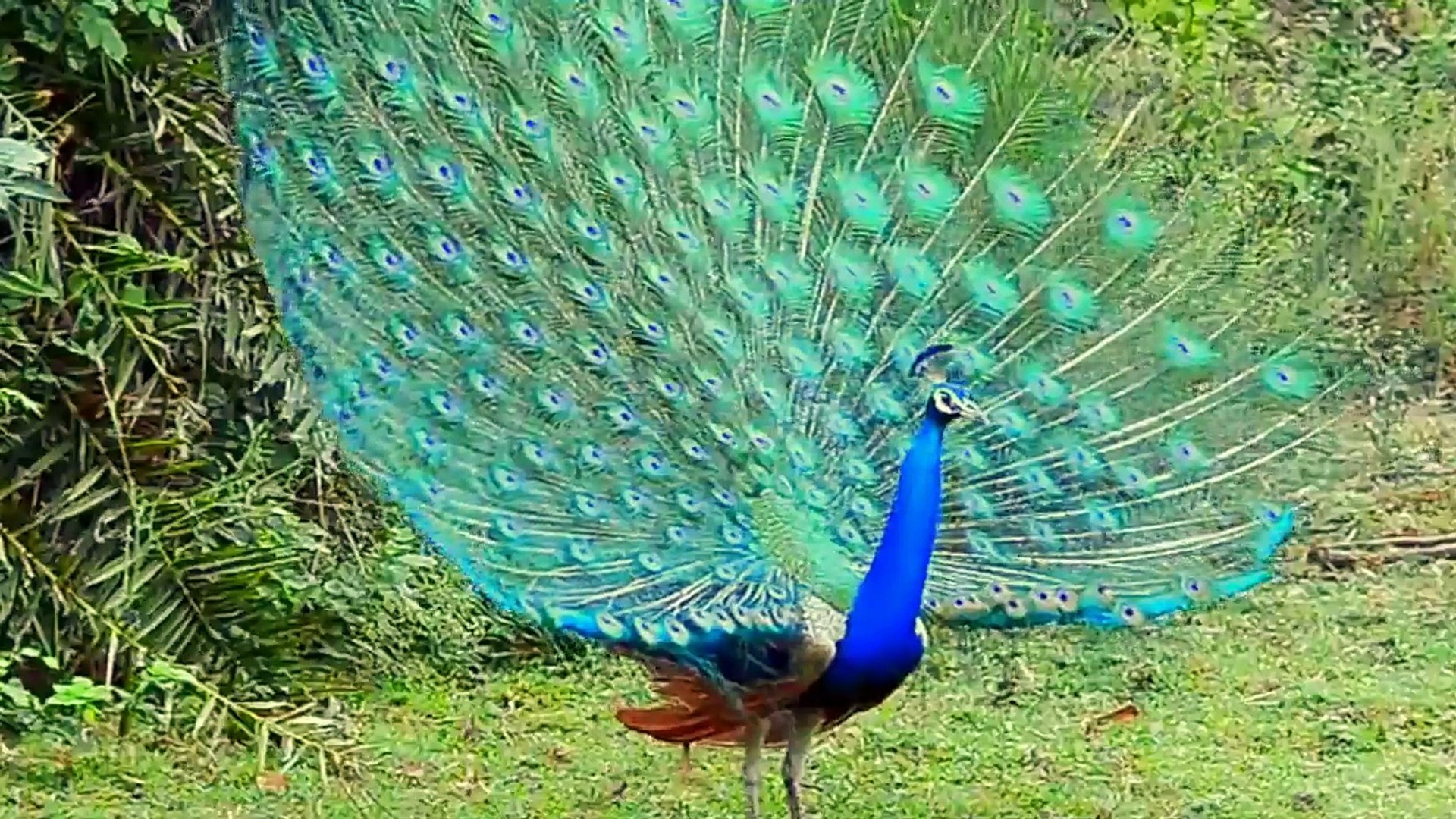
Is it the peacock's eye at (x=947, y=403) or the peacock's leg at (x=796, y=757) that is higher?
the peacock's eye at (x=947, y=403)

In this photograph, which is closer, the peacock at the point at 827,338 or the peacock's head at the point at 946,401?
the peacock's head at the point at 946,401

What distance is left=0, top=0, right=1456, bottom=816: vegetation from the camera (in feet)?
15.6

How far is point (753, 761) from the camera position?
4391 mm

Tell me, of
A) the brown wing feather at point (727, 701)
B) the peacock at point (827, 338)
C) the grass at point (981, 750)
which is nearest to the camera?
the brown wing feather at point (727, 701)

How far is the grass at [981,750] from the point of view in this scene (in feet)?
15.6

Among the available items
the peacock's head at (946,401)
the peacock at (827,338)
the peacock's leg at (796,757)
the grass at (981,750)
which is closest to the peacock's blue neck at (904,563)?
the peacock's head at (946,401)

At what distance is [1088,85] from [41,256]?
2.15 m

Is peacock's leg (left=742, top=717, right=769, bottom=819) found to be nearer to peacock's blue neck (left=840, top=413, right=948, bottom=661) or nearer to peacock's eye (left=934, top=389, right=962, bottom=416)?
peacock's blue neck (left=840, top=413, right=948, bottom=661)

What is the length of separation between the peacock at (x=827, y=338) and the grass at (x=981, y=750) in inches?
11.4

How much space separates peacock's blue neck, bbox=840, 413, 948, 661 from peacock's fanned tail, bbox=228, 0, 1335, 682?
14 cm

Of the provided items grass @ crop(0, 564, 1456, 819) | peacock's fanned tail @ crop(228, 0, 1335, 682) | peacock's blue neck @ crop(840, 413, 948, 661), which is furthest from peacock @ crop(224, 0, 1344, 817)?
grass @ crop(0, 564, 1456, 819)

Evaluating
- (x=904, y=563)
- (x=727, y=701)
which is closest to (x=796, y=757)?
(x=727, y=701)

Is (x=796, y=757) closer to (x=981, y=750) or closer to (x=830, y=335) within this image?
(x=830, y=335)

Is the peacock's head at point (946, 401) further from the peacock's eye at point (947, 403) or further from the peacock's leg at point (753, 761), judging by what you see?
the peacock's leg at point (753, 761)
